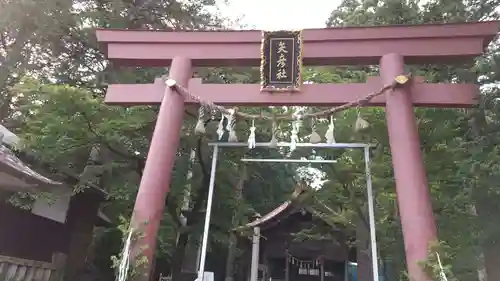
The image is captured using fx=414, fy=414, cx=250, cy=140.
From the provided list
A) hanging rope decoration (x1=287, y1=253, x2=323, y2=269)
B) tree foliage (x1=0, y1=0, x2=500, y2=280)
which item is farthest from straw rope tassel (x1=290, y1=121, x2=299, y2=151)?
hanging rope decoration (x1=287, y1=253, x2=323, y2=269)

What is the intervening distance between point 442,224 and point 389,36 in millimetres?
4303

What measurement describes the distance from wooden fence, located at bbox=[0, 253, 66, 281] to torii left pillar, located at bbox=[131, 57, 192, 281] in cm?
189

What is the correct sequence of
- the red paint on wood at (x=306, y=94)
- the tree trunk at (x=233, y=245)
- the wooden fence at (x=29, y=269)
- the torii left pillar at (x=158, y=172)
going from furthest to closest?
the tree trunk at (x=233, y=245) → the red paint on wood at (x=306, y=94) → the wooden fence at (x=29, y=269) → the torii left pillar at (x=158, y=172)

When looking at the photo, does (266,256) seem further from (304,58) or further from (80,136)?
(304,58)

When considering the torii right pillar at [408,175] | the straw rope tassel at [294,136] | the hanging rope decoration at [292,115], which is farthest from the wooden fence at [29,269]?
the torii right pillar at [408,175]

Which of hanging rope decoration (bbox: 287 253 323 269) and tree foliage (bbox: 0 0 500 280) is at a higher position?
tree foliage (bbox: 0 0 500 280)

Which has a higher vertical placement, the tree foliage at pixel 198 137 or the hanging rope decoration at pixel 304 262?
the tree foliage at pixel 198 137

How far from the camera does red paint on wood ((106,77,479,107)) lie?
5825 millimetres

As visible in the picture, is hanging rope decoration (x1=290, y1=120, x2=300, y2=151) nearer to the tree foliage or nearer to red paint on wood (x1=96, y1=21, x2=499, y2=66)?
red paint on wood (x1=96, y1=21, x2=499, y2=66)

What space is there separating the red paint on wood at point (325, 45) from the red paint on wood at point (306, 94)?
429 mm

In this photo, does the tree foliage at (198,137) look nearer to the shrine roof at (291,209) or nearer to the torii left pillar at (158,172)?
the shrine roof at (291,209)

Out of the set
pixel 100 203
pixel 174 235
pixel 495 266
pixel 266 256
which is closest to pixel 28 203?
pixel 100 203

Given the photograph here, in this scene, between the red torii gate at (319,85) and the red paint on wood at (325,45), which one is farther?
the red paint on wood at (325,45)

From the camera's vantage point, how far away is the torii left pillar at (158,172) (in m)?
5.06
